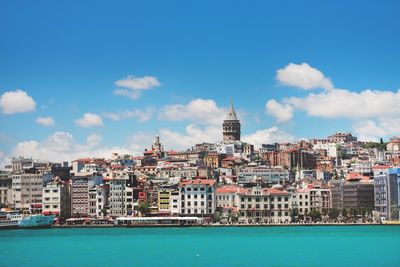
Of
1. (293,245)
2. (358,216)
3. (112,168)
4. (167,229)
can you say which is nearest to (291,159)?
(112,168)

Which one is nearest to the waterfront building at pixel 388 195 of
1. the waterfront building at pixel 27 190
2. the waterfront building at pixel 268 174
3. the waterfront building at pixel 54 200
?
the waterfront building at pixel 268 174

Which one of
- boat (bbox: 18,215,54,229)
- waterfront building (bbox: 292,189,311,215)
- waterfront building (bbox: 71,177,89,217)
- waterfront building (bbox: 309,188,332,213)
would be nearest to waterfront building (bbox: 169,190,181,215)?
waterfront building (bbox: 71,177,89,217)

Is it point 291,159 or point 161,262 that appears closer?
point 161,262

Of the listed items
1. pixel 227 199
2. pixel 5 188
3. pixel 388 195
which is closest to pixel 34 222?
pixel 5 188

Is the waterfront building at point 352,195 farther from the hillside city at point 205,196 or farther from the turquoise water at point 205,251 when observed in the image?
the turquoise water at point 205,251

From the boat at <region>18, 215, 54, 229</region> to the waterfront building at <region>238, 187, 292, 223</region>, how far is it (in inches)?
906

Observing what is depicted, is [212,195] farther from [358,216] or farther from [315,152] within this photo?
[315,152]

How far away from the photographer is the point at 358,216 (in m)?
104

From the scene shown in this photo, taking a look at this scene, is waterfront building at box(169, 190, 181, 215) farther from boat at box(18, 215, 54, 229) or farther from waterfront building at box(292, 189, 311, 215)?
boat at box(18, 215, 54, 229)

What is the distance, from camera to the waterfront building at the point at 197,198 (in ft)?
332

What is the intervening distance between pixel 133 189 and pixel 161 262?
5744 cm

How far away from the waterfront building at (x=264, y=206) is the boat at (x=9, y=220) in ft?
86.2

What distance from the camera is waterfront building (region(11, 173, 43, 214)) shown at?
112688mm

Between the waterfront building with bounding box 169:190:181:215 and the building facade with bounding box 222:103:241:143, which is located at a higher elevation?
the building facade with bounding box 222:103:241:143
